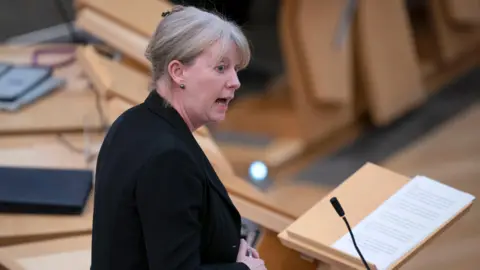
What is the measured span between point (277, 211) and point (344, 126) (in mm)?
1530

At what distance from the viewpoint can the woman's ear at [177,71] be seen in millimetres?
1437

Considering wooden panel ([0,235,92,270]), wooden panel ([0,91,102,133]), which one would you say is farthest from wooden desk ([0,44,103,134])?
wooden panel ([0,235,92,270])

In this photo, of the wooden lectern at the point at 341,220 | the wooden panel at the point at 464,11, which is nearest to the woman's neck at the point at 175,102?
the wooden lectern at the point at 341,220

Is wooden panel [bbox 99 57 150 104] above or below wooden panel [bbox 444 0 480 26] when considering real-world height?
above

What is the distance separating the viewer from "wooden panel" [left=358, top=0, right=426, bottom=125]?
3.51 m

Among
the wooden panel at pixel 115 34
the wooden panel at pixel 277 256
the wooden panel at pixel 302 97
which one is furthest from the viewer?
the wooden panel at pixel 302 97

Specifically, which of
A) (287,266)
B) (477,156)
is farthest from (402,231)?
(477,156)

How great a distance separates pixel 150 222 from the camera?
4.47 feet

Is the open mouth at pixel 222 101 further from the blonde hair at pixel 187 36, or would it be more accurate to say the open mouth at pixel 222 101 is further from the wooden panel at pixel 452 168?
the wooden panel at pixel 452 168

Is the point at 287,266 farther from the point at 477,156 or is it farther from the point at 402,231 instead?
the point at 477,156

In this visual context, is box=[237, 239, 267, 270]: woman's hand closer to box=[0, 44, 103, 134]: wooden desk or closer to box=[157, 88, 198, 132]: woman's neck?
box=[157, 88, 198, 132]: woman's neck

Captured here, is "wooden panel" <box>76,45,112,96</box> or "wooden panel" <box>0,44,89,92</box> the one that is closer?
"wooden panel" <box>76,45,112,96</box>

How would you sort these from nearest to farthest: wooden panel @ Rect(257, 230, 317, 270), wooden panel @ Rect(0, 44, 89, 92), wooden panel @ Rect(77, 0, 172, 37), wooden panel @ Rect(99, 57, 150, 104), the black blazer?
the black blazer
wooden panel @ Rect(257, 230, 317, 270)
wooden panel @ Rect(99, 57, 150, 104)
wooden panel @ Rect(77, 0, 172, 37)
wooden panel @ Rect(0, 44, 89, 92)

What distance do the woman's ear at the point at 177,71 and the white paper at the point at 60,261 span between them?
0.80m
